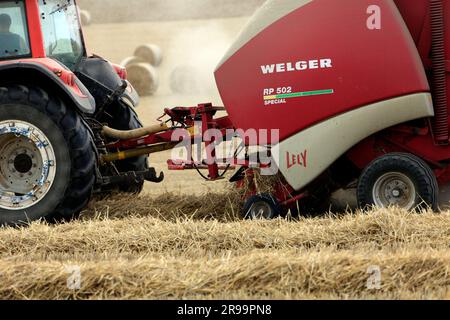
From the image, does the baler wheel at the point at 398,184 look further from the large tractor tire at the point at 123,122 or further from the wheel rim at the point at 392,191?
the large tractor tire at the point at 123,122

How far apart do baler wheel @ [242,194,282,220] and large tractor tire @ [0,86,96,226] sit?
47.6 inches

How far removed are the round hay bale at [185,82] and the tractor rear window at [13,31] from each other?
35.5ft

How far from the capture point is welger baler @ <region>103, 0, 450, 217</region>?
6.25 meters

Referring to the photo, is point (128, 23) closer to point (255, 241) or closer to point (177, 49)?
point (177, 49)

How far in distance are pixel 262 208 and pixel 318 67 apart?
1.16 meters

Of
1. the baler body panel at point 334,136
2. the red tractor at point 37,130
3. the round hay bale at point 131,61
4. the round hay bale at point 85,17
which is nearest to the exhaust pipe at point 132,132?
the red tractor at point 37,130

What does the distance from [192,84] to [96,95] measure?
9.99 m

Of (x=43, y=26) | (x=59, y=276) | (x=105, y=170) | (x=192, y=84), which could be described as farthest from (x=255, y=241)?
(x=192, y=84)

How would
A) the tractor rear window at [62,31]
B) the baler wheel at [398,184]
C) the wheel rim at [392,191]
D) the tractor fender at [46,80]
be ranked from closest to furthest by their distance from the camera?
the baler wheel at [398,184]
the wheel rim at [392,191]
the tractor fender at [46,80]
the tractor rear window at [62,31]

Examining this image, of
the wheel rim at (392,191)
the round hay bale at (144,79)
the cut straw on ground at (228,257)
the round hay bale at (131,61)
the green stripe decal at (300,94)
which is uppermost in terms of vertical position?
the round hay bale at (131,61)

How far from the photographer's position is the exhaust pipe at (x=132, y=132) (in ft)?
23.5

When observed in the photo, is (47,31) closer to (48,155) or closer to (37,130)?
(37,130)

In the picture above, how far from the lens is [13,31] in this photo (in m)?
6.76

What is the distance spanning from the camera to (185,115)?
7164 millimetres
